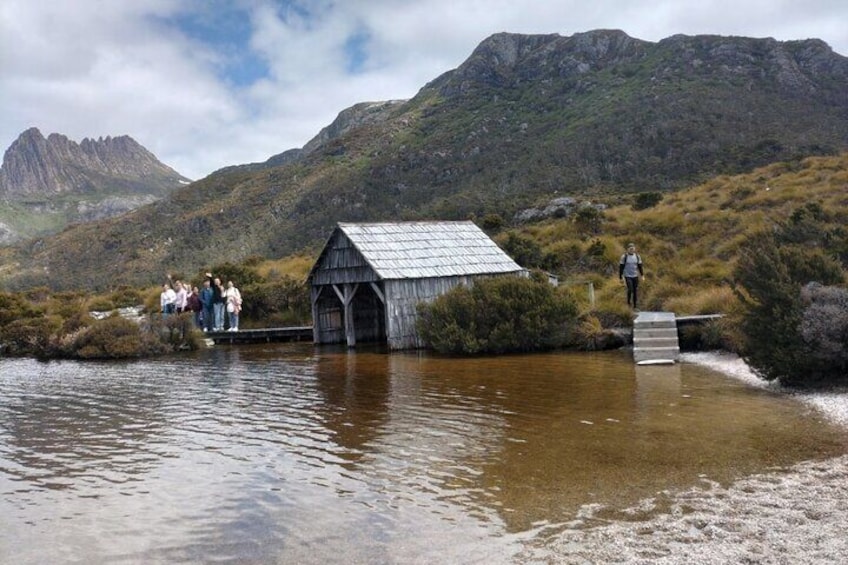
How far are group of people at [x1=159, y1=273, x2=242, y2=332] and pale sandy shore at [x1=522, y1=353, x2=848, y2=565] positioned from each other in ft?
67.3

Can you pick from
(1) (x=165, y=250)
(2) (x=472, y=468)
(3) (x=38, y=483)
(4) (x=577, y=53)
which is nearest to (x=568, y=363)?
(2) (x=472, y=468)

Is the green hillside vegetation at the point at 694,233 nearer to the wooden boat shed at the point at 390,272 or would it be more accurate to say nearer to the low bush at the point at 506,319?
the low bush at the point at 506,319

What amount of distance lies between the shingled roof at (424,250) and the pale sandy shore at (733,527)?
560 inches

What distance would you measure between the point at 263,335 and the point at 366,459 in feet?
57.7

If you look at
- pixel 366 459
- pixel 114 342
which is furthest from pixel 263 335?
A: pixel 366 459

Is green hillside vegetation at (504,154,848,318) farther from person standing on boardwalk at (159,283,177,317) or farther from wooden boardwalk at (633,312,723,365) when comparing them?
person standing on boardwalk at (159,283,177,317)

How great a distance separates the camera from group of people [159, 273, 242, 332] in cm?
2475

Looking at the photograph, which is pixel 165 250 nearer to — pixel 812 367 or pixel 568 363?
pixel 568 363

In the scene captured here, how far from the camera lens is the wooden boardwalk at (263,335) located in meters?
24.7

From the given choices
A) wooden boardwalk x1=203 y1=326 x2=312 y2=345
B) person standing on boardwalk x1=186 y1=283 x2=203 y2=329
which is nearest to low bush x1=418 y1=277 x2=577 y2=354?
wooden boardwalk x1=203 y1=326 x2=312 y2=345

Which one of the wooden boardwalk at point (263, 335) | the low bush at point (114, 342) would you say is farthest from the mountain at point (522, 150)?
the low bush at point (114, 342)

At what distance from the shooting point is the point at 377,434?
941cm

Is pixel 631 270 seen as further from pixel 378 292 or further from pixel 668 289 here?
pixel 378 292

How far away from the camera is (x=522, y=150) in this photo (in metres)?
66.4
